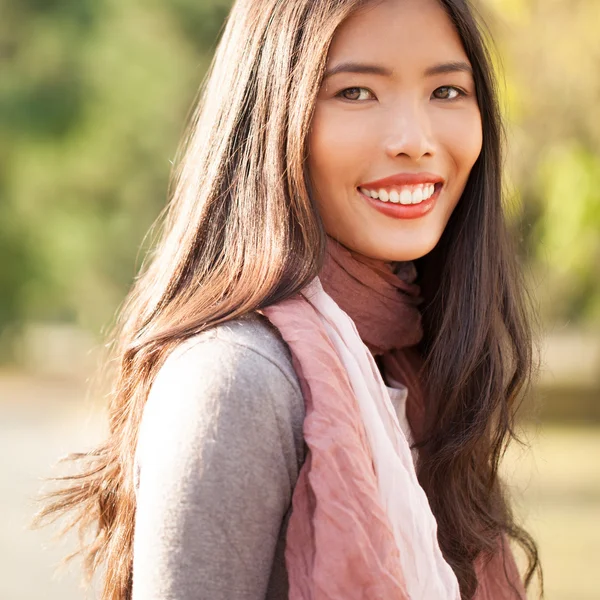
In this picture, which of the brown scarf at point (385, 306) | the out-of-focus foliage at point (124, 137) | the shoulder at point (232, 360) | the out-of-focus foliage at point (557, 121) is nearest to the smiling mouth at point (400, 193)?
the brown scarf at point (385, 306)

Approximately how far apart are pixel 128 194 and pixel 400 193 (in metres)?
14.3

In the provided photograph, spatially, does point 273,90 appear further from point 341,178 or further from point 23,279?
point 23,279

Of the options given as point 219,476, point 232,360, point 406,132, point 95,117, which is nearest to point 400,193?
point 406,132

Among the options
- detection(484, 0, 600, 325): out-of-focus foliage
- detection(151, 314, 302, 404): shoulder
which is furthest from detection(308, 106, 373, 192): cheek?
detection(484, 0, 600, 325): out-of-focus foliage

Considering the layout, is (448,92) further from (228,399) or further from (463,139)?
(228,399)

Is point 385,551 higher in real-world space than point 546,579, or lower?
higher

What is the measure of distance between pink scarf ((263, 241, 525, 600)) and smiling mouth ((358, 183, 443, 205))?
0.13 m

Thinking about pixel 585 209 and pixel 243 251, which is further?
pixel 585 209

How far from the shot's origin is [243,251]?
1.77 metres

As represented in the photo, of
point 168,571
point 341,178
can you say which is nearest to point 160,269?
point 341,178

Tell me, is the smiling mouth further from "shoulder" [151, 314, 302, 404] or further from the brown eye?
"shoulder" [151, 314, 302, 404]

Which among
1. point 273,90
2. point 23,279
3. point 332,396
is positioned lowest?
point 23,279

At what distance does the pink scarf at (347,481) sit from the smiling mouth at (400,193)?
13 cm

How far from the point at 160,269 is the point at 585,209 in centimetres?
916
